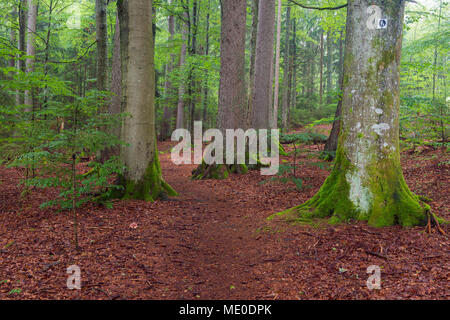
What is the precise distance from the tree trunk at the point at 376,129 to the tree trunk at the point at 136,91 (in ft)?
13.5

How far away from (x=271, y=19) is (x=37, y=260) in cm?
1175

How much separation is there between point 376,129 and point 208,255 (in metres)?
3.11

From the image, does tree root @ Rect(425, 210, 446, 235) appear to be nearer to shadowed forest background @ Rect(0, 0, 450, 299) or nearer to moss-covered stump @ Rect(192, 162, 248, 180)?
shadowed forest background @ Rect(0, 0, 450, 299)

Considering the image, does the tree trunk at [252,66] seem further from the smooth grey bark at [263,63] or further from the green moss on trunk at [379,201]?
the green moss on trunk at [379,201]

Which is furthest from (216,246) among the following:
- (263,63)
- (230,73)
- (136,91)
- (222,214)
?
(263,63)

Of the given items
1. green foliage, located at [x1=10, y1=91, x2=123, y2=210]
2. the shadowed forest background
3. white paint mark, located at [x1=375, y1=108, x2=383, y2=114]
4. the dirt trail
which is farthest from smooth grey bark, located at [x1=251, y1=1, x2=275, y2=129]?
green foliage, located at [x1=10, y1=91, x2=123, y2=210]

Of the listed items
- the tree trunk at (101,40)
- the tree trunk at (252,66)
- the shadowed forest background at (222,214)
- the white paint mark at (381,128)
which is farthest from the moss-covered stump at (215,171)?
the white paint mark at (381,128)

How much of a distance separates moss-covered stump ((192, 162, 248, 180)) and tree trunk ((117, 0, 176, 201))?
10.1 feet

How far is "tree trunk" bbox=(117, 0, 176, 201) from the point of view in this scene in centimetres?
618

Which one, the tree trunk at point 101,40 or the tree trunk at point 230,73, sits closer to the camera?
the tree trunk at point 230,73

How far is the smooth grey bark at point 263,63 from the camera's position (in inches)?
464

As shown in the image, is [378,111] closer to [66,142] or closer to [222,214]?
[222,214]
